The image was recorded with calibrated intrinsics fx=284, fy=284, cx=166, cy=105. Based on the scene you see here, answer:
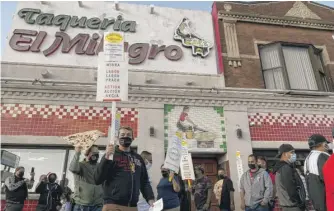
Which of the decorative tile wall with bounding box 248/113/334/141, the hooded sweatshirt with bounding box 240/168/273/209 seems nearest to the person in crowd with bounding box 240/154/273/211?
the hooded sweatshirt with bounding box 240/168/273/209

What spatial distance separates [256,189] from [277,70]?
23.6ft

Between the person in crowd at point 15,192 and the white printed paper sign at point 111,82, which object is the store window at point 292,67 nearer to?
the white printed paper sign at point 111,82

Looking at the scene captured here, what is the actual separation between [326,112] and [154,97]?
6990 mm

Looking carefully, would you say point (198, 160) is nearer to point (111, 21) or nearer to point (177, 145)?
point (177, 145)

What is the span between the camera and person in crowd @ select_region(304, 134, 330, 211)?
404 cm

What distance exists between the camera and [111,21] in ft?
38.6

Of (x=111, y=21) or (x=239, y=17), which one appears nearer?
(x=111, y=21)

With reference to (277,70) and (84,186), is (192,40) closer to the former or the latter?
(277,70)

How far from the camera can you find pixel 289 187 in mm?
4996

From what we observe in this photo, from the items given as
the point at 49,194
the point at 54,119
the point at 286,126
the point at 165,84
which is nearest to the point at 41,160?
the point at 54,119

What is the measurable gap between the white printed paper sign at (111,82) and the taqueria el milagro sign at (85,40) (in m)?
6.44

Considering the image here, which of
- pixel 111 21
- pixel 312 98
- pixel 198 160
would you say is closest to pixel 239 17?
pixel 312 98

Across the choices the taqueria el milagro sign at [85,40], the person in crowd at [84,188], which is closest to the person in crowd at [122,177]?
the person in crowd at [84,188]

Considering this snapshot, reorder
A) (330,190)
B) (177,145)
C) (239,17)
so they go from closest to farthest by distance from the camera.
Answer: (330,190), (177,145), (239,17)
